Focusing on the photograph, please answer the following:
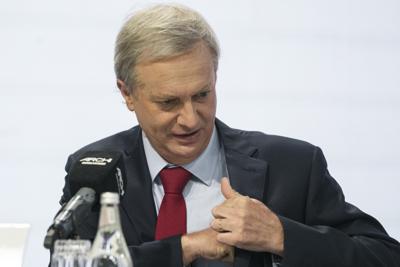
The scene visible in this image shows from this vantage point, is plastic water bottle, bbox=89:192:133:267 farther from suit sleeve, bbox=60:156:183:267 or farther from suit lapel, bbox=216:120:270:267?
suit lapel, bbox=216:120:270:267

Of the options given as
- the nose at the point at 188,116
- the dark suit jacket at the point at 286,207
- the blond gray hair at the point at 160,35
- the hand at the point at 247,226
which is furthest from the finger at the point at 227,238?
the blond gray hair at the point at 160,35

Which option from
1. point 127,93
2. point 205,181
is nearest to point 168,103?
point 127,93

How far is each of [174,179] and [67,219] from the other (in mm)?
1028

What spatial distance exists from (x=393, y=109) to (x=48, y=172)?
4.97 feet

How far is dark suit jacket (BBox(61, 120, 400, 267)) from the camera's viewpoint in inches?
98.5

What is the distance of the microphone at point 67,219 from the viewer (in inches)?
66.9

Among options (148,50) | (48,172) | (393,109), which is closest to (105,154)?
(148,50)

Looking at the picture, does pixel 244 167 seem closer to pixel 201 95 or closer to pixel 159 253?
pixel 201 95

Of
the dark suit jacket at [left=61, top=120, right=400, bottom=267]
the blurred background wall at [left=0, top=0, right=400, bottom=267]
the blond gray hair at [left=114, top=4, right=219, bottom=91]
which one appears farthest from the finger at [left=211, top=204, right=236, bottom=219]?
the blurred background wall at [left=0, top=0, right=400, bottom=267]

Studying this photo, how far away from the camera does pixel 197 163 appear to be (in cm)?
281

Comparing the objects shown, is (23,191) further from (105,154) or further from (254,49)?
(105,154)

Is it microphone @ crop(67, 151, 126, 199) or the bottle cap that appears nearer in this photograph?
the bottle cap

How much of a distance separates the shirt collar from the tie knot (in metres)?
0.02

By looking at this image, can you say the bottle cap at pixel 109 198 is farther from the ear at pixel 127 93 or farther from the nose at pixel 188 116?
the ear at pixel 127 93
